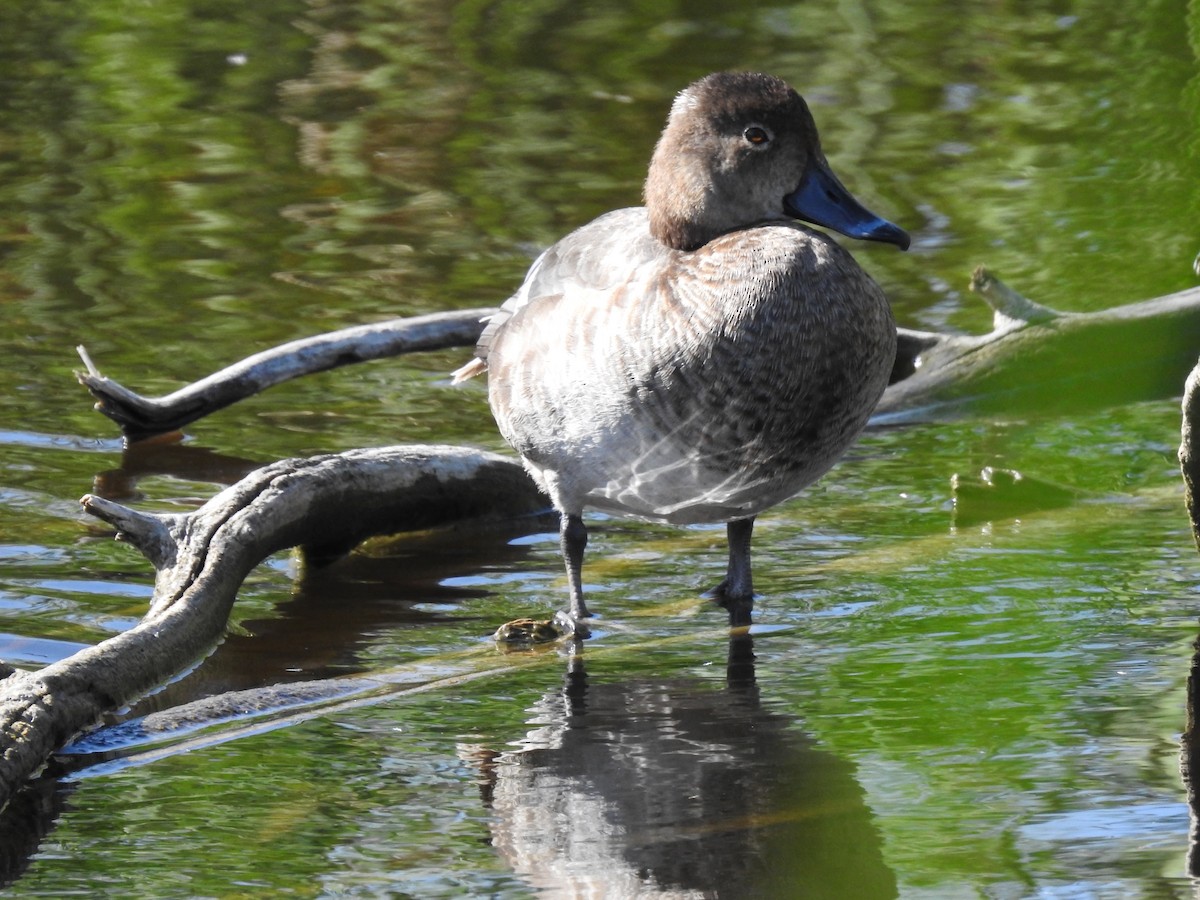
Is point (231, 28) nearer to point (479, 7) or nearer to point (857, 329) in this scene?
point (479, 7)

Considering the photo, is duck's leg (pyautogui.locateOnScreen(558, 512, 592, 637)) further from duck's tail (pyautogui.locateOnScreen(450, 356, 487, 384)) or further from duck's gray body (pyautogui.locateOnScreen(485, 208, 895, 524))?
duck's tail (pyautogui.locateOnScreen(450, 356, 487, 384))

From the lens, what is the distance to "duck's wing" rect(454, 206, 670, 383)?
561 centimetres

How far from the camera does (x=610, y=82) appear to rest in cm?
1420

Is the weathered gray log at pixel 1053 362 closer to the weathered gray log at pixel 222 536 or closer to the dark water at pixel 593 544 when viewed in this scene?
the dark water at pixel 593 544

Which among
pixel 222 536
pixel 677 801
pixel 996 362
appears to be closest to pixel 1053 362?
pixel 996 362

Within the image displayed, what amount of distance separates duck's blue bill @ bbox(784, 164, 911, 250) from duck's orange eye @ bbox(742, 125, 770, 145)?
7.5 inches

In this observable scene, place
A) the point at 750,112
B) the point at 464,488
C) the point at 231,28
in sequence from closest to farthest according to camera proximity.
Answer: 1. the point at 750,112
2. the point at 464,488
3. the point at 231,28

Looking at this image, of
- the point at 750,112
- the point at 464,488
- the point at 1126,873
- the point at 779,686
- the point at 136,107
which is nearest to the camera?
the point at 1126,873

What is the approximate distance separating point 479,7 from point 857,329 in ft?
38.6

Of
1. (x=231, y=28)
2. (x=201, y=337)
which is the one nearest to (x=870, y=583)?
(x=201, y=337)

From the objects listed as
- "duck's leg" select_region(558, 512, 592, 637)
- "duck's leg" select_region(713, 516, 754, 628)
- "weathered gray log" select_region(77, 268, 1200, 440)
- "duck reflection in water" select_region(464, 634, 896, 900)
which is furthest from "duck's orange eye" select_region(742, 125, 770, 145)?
"weathered gray log" select_region(77, 268, 1200, 440)

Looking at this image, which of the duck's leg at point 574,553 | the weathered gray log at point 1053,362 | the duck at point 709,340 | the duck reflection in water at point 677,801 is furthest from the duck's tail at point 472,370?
the weathered gray log at point 1053,362

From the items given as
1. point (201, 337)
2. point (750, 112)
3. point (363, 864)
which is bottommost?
point (201, 337)

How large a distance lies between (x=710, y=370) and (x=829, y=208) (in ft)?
2.76
